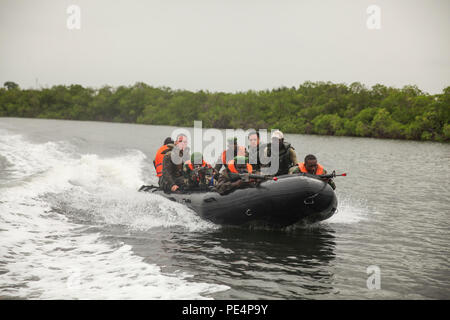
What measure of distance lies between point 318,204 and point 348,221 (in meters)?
1.91

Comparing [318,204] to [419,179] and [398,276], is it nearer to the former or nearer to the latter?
[398,276]

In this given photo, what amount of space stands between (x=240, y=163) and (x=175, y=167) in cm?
186

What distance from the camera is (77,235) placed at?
23.8ft

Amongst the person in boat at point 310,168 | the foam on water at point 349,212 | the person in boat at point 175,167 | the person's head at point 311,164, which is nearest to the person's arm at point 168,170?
the person in boat at point 175,167

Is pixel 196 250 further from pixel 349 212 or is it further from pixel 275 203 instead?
pixel 349 212

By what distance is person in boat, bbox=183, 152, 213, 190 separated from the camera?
8750mm

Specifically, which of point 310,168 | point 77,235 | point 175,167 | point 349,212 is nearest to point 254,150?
point 310,168

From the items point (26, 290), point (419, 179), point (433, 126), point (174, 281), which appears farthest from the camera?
point (433, 126)

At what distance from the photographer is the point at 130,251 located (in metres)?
6.43

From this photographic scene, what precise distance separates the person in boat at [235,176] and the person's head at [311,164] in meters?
1.03

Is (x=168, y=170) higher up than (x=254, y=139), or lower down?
lower down

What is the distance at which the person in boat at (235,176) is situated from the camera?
25.0 ft

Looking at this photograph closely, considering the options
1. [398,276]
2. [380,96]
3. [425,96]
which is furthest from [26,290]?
[380,96]

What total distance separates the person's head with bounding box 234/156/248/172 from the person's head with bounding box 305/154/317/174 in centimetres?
113
